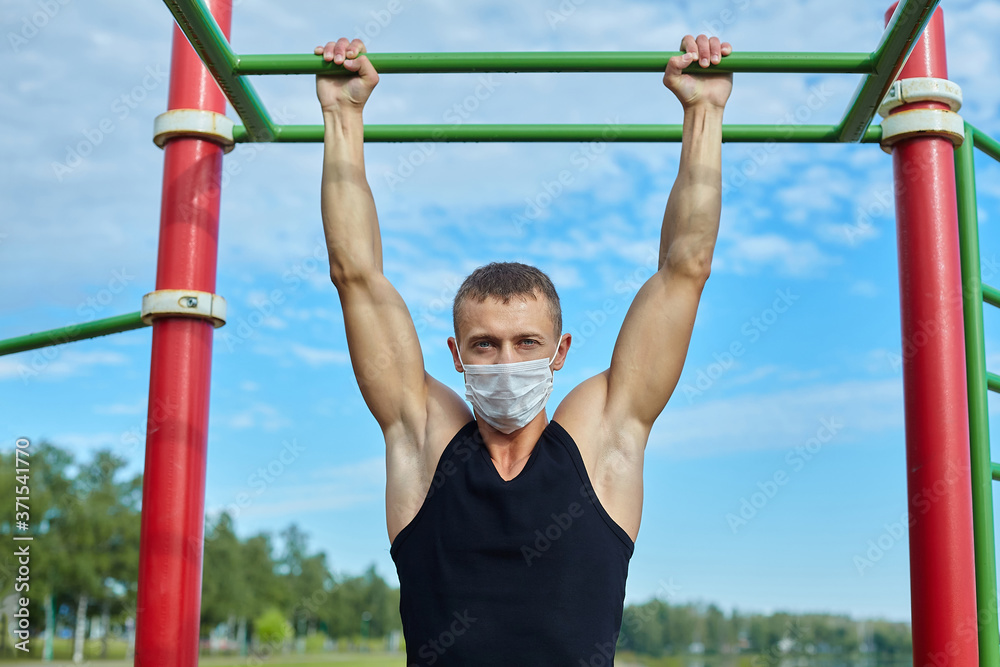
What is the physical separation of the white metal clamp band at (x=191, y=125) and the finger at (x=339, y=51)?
849 mm

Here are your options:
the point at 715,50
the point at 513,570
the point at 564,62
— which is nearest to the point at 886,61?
the point at 715,50

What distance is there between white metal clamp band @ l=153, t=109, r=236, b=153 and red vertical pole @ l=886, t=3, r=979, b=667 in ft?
7.57

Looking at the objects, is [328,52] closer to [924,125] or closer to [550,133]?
[550,133]

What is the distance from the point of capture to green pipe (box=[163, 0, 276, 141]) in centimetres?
234

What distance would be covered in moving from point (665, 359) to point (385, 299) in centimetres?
73

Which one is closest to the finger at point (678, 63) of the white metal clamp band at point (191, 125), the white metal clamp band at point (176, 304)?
the white metal clamp band at point (191, 125)

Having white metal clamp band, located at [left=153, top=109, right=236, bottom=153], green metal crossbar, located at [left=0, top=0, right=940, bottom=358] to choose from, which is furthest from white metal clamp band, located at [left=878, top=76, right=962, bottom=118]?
white metal clamp band, located at [left=153, top=109, right=236, bottom=153]

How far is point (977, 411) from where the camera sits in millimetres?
2830

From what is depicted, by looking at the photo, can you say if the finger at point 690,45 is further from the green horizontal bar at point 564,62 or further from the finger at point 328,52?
the finger at point 328,52

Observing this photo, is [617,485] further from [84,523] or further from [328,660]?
[328,660]

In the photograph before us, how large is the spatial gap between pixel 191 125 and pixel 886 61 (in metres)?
2.24

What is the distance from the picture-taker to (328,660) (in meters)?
63.3

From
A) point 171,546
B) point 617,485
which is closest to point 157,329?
point 171,546

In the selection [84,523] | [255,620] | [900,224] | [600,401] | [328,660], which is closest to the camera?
[600,401]
